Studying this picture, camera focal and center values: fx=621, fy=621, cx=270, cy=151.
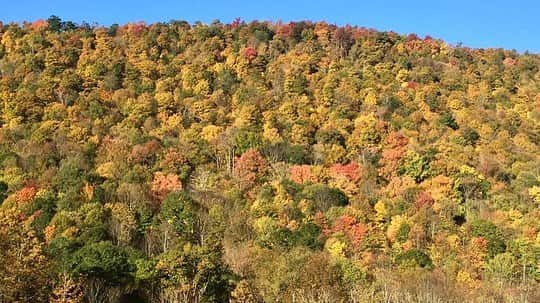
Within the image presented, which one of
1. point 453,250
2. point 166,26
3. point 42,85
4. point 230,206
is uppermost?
point 166,26

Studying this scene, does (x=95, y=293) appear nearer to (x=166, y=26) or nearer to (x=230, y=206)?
(x=230, y=206)

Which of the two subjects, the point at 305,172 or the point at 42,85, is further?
the point at 42,85

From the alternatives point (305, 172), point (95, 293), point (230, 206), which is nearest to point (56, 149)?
point (230, 206)

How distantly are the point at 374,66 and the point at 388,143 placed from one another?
2728 cm

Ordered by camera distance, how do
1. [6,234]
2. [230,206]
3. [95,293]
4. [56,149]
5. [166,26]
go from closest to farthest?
[6,234], [95,293], [230,206], [56,149], [166,26]

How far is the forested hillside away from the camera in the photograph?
38.2 m

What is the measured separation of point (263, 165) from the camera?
243 feet

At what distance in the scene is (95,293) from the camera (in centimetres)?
3619

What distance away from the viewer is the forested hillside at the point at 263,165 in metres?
38.2

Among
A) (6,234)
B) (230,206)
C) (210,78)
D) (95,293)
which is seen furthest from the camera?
(210,78)

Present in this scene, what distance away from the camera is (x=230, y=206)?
63875 millimetres

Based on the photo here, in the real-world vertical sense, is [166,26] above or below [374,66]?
above

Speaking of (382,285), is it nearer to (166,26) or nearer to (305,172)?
(305,172)

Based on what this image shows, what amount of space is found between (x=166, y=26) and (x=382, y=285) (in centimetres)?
8293
